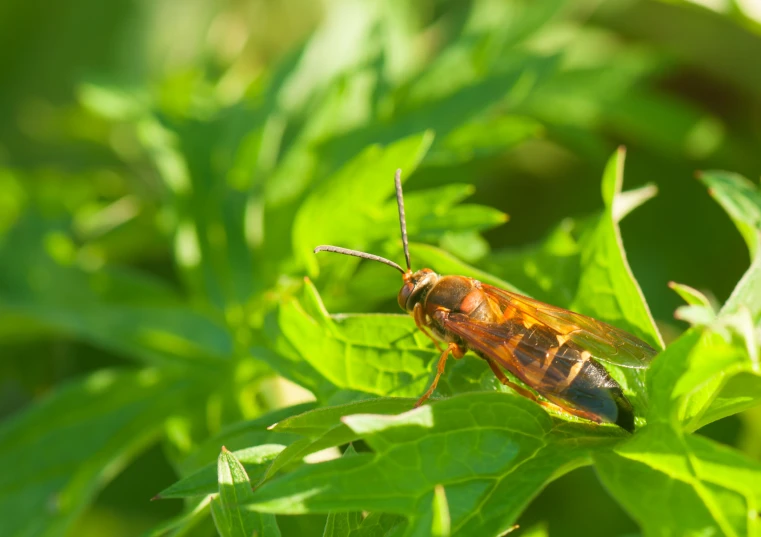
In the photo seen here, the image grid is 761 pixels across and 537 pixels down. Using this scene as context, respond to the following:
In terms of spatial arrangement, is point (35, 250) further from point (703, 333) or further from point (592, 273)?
point (703, 333)

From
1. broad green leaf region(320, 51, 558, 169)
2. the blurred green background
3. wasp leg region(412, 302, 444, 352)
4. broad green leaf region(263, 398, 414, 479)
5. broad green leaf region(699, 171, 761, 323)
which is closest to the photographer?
broad green leaf region(263, 398, 414, 479)

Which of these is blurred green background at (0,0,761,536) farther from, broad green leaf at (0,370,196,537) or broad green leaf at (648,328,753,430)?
broad green leaf at (648,328,753,430)

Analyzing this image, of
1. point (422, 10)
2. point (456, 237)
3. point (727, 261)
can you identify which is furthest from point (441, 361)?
point (422, 10)

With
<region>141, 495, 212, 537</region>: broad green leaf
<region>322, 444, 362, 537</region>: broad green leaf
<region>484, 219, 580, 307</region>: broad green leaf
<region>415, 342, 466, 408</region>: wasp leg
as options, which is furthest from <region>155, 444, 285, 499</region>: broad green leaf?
<region>484, 219, 580, 307</region>: broad green leaf

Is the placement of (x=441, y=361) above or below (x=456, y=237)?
below

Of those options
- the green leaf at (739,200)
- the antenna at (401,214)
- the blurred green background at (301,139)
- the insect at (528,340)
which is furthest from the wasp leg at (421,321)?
the green leaf at (739,200)
